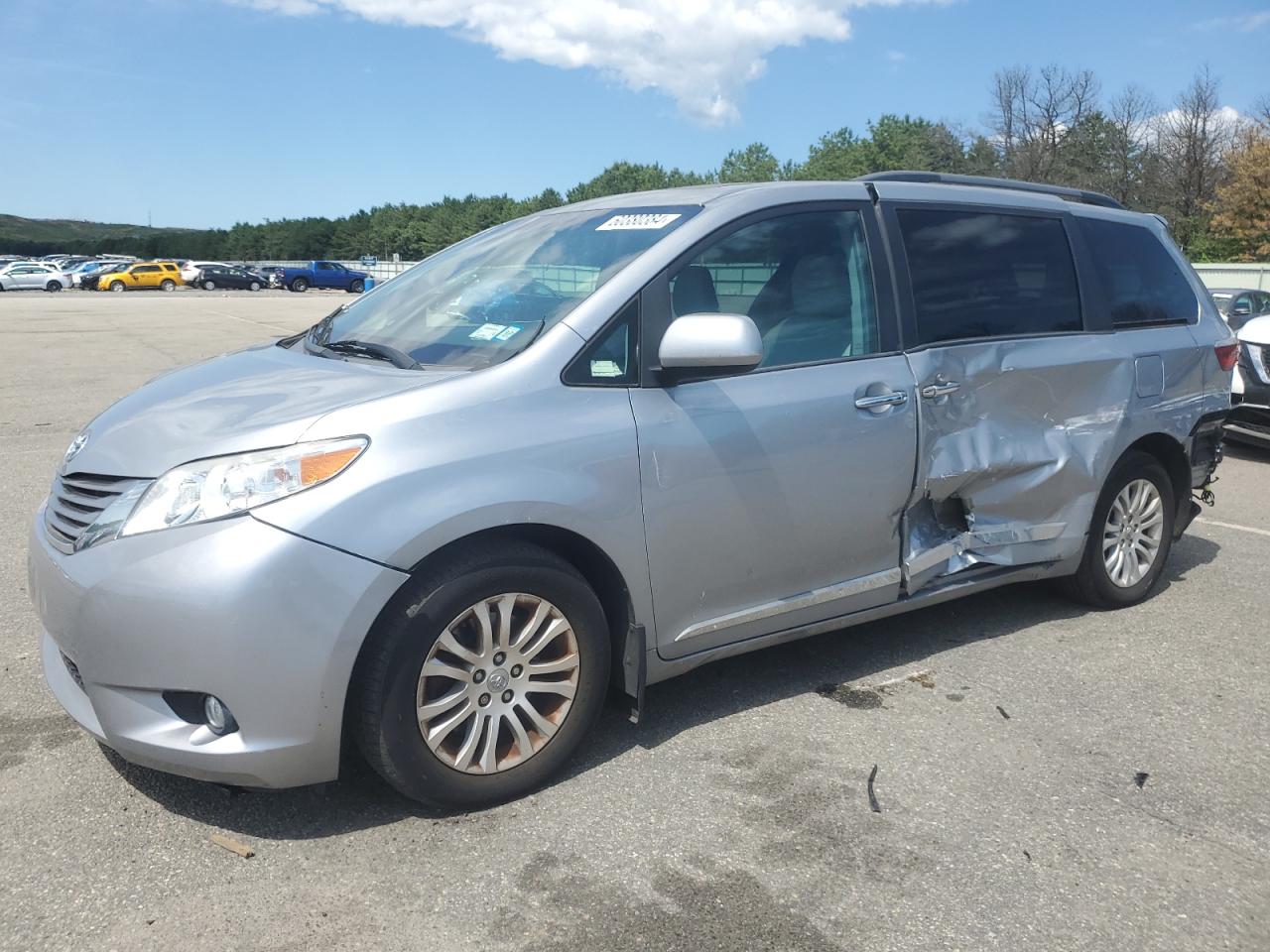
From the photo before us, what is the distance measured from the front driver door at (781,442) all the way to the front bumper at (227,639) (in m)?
0.99

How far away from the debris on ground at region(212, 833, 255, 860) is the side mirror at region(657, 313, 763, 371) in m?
1.82

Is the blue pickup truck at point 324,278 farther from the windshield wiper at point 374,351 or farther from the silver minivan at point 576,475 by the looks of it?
the silver minivan at point 576,475

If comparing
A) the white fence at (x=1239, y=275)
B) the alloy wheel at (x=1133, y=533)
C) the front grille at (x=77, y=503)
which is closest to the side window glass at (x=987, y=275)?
the alloy wheel at (x=1133, y=533)

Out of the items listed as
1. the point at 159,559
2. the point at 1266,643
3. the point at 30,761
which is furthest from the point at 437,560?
the point at 1266,643

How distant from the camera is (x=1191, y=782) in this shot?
11.0 ft

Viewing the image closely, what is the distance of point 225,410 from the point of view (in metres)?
3.09

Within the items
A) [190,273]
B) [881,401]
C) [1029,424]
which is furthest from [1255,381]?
[190,273]

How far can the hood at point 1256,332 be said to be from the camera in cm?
947

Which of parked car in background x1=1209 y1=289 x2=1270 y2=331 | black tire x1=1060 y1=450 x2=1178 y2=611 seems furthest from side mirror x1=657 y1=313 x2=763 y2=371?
parked car in background x1=1209 y1=289 x2=1270 y2=331

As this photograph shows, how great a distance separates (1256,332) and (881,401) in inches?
300

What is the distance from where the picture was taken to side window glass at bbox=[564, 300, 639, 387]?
321 centimetres

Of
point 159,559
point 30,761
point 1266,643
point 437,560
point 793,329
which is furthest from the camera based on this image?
point 1266,643

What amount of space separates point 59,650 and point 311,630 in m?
0.93

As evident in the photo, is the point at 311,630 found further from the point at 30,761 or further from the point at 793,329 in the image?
the point at 793,329
